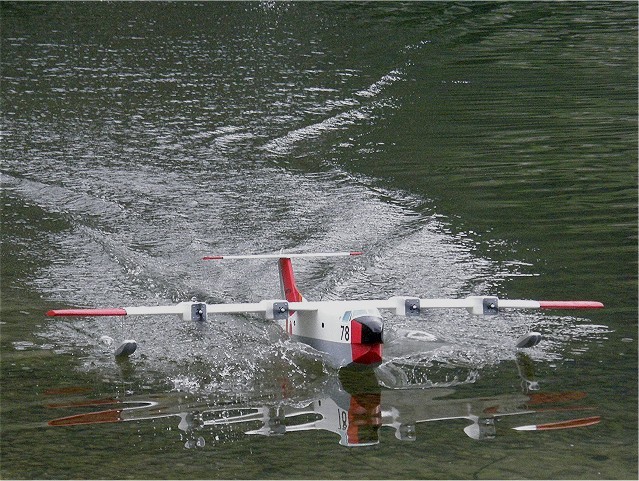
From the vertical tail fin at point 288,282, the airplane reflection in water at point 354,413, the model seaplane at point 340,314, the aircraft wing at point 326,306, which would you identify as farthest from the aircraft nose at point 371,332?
the vertical tail fin at point 288,282

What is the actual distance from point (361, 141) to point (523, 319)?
648 inches

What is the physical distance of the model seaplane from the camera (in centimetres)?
2095

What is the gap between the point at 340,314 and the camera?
21.8 m

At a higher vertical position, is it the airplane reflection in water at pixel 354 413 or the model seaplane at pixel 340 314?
the model seaplane at pixel 340 314

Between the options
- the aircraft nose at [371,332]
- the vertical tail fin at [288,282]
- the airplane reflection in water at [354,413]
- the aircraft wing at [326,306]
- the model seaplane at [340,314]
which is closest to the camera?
the airplane reflection in water at [354,413]

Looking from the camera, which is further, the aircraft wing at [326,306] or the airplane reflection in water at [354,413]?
the aircraft wing at [326,306]

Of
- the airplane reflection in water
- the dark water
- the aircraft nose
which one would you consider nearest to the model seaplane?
the aircraft nose

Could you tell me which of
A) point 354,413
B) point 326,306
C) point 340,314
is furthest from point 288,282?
point 354,413

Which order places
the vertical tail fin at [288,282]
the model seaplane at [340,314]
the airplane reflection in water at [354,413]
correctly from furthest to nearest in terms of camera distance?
1. the vertical tail fin at [288,282]
2. the model seaplane at [340,314]
3. the airplane reflection in water at [354,413]

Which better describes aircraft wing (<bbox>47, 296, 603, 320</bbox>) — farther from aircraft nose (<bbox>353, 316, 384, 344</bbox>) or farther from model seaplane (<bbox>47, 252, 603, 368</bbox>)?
aircraft nose (<bbox>353, 316, 384, 344</bbox>)

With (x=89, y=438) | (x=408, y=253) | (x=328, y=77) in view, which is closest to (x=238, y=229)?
(x=408, y=253)

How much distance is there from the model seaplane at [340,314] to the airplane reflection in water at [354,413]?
93 cm

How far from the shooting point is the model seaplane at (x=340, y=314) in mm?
20953

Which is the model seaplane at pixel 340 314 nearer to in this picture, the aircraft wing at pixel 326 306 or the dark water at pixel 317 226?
the aircraft wing at pixel 326 306
